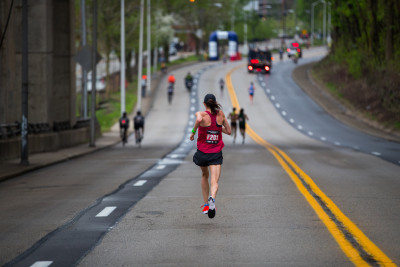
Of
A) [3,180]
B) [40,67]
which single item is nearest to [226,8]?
[40,67]

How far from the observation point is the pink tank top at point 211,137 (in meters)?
12.0

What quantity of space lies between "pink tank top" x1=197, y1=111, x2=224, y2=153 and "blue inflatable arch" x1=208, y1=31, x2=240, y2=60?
327 feet

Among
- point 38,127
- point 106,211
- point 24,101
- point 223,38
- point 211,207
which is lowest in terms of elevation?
point 106,211

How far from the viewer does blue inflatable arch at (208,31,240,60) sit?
366 ft

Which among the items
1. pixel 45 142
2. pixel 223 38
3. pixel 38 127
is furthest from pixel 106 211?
pixel 223 38

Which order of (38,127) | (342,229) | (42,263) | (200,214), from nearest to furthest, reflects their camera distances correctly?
(42,263) → (342,229) → (200,214) → (38,127)

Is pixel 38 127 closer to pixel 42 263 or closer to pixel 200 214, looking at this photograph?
pixel 200 214

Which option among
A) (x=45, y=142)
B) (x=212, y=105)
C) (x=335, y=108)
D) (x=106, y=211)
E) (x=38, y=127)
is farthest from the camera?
(x=335, y=108)

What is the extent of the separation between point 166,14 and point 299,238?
103 m

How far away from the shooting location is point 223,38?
11275 cm

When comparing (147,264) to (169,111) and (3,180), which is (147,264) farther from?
(169,111)

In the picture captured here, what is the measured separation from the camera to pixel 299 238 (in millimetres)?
10055

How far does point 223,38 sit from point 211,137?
101 meters

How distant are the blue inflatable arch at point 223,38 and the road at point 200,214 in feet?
281
